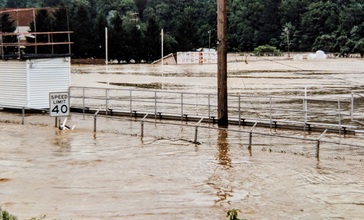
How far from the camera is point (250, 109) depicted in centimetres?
3039

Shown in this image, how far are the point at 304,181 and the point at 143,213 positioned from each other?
4.02 metres

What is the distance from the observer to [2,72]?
2788 cm

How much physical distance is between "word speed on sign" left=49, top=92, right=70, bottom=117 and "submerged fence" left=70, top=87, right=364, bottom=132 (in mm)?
4340

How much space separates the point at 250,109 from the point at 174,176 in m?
16.4

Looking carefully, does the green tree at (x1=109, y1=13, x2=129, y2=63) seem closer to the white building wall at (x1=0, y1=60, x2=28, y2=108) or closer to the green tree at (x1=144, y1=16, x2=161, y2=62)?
the green tree at (x1=144, y1=16, x2=161, y2=62)

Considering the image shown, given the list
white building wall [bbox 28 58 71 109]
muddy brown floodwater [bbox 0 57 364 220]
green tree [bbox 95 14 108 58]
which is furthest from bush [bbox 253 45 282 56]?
muddy brown floodwater [bbox 0 57 364 220]

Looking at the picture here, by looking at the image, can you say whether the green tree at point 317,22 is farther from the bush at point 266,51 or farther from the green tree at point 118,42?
the green tree at point 118,42

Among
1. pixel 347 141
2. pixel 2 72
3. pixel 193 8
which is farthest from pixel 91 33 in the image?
pixel 347 141

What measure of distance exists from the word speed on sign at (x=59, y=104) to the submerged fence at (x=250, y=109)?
14.2 ft

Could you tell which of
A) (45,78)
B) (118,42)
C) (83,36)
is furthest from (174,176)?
(83,36)

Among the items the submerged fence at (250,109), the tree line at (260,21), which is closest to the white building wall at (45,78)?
the submerged fence at (250,109)

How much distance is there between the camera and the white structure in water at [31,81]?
2728 centimetres

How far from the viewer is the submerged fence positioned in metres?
22.5

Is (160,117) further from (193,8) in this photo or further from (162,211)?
(193,8)
